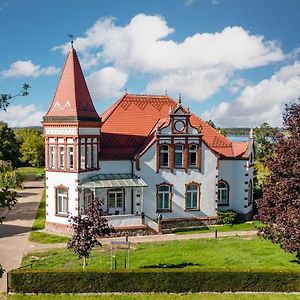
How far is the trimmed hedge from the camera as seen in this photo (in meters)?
20.4

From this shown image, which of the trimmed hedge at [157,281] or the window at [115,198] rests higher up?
the window at [115,198]

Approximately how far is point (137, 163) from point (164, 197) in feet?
12.0

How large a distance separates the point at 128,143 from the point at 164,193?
5.11 meters

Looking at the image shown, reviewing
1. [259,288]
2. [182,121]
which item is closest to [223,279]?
[259,288]

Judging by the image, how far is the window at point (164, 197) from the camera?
34625mm

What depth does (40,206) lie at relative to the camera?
45.8 m

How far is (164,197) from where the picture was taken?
34.8m

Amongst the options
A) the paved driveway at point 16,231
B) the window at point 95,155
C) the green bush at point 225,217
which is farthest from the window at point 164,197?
the paved driveway at point 16,231

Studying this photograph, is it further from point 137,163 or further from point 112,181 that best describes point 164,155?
point 112,181

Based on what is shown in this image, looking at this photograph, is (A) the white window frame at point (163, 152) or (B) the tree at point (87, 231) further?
(A) the white window frame at point (163, 152)

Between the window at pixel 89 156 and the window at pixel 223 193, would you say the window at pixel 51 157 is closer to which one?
the window at pixel 89 156

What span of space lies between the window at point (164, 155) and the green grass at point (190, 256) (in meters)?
7.07

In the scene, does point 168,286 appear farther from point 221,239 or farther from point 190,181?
point 190,181

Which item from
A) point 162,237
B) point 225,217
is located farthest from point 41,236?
point 225,217
